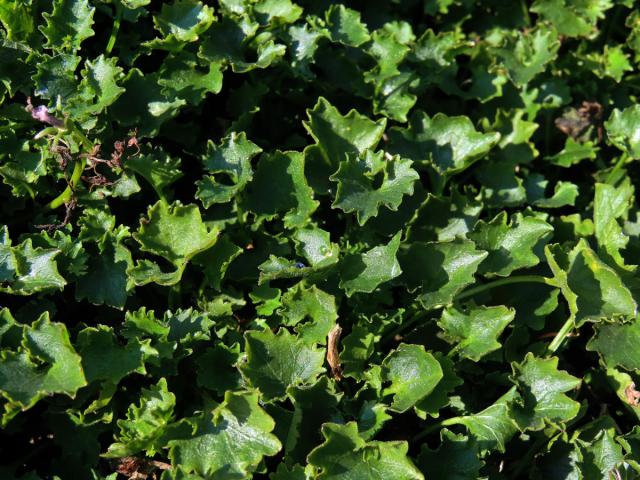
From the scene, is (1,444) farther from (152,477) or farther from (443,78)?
(443,78)

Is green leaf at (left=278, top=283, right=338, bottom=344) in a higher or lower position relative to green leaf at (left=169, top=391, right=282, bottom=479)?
higher

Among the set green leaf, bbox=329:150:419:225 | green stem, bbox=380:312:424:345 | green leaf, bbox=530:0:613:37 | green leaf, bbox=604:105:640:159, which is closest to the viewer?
green leaf, bbox=329:150:419:225

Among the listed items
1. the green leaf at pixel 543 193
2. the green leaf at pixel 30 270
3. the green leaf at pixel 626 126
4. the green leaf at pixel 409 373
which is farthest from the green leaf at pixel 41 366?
the green leaf at pixel 626 126

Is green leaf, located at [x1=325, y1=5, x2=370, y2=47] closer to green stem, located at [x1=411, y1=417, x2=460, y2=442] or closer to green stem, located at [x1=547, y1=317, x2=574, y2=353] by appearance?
green stem, located at [x1=547, y1=317, x2=574, y2=353]

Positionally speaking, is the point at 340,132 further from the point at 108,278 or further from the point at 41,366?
the point at 41,366

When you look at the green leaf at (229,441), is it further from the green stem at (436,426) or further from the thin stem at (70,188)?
the thin stem at (70,188)

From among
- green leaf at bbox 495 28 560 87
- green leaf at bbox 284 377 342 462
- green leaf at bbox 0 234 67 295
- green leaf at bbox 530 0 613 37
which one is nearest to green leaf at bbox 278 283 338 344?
green leaf at bbox 284 377 342 462

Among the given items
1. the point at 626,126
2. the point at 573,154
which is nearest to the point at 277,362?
the point at 573,154

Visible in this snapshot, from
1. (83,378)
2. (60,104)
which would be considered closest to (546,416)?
(83,378)
